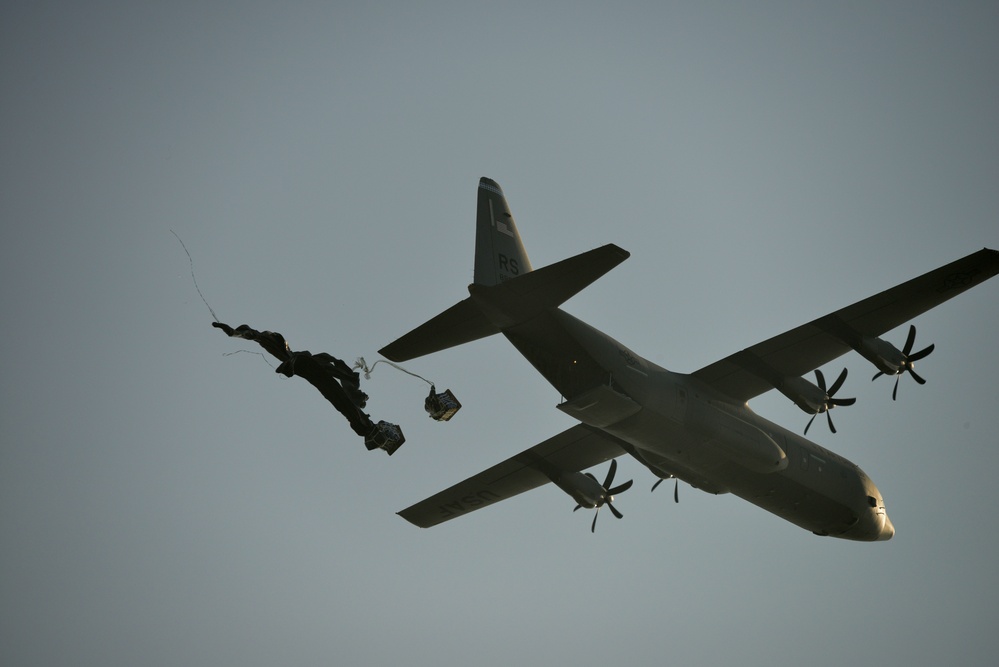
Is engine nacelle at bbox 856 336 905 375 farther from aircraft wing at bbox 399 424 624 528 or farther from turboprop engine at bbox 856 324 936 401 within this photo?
aircraft wing at bbox 399 424 624 528

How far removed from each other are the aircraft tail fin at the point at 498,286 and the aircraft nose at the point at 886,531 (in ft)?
45.5

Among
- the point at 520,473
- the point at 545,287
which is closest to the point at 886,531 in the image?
the point at 520,473

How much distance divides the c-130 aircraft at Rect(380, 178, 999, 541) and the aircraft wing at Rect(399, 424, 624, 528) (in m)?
0.07

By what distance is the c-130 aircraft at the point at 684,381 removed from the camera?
71.5 feet

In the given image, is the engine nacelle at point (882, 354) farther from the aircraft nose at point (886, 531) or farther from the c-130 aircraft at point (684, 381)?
the aircraft nose at point (886, 531)

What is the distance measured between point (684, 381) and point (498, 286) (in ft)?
20.1

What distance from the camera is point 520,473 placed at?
28.9 m

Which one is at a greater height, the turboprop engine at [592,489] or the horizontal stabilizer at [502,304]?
the horizontal stabilizer at [502,304]

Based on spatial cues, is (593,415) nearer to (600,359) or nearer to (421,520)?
(600,359)

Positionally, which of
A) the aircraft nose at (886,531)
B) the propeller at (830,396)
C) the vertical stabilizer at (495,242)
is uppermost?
the vertical stabilizer at (495,242)

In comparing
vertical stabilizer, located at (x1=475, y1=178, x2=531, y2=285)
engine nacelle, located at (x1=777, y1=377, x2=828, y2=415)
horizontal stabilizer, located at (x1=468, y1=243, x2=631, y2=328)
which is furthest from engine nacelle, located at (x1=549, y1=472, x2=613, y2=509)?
horizontal stabilizer, located at (x1=468, y1=243, x2=631, y2=328)

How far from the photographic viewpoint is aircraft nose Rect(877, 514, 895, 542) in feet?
93.2

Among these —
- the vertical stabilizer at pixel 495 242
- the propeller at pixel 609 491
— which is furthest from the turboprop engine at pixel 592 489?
the vertical stabilizer at pixel 495 242

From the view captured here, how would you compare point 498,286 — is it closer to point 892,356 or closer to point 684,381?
point 684,381
